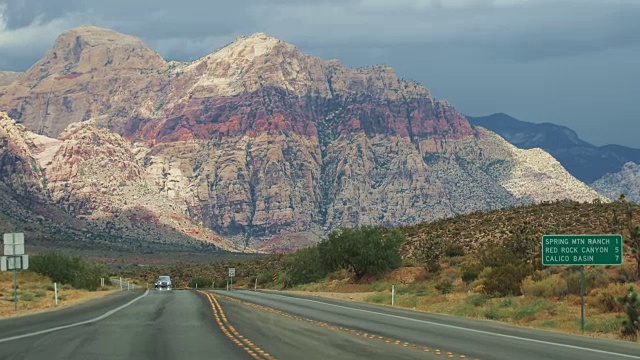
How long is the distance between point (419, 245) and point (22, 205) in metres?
130

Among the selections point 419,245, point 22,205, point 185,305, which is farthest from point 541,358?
point 22,205

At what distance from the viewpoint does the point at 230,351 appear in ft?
70.2

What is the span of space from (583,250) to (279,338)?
11.5 meters

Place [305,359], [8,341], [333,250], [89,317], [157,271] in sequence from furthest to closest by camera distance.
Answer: [157,271], [333,250], [89,317], [8,341], [305,359]

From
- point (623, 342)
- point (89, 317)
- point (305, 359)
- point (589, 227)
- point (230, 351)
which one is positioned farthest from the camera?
point (589, 227)

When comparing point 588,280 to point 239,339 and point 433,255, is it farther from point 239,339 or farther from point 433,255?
point 433,255

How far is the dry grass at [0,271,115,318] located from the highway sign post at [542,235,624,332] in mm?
21520

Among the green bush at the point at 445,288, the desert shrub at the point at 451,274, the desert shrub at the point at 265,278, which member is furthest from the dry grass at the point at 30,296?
the desert shrub at the point at 265,278

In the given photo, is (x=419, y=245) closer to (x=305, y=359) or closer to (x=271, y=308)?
(x=271, y=308)

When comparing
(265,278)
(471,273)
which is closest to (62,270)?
(265,278)

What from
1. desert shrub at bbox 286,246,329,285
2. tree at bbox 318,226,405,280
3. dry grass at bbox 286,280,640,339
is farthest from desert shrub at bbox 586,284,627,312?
desert shrub at bbox 286,246,329,285

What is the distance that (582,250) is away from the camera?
30625mm

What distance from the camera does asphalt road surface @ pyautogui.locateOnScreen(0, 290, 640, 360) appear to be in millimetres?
21141

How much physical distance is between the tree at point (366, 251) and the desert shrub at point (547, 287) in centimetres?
2810
